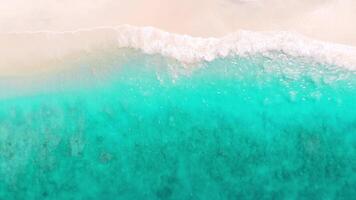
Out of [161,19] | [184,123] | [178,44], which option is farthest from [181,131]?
[161,19]

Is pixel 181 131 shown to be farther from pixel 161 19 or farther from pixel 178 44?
pixel 161 19

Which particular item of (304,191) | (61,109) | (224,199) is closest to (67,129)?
(61,109)

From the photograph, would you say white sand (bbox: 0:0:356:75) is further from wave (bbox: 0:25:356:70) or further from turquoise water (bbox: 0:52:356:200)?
turquoise water (bbox: 0:52:356:200)

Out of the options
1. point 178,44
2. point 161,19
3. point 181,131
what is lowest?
point 181,131

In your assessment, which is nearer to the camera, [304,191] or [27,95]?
[304,191]

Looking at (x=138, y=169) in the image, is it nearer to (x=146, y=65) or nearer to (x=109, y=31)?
(x=146, y=65)

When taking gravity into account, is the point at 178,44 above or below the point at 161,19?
below

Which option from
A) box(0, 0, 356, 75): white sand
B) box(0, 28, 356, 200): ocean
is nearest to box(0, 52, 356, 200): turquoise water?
box(0, 28, 356, 200): ocean
